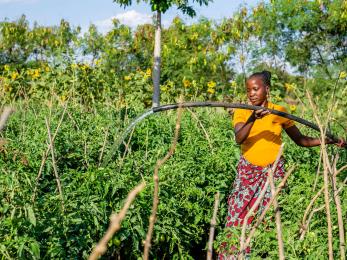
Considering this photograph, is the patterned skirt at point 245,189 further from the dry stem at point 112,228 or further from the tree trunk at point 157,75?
the tree trunk at point 157,75

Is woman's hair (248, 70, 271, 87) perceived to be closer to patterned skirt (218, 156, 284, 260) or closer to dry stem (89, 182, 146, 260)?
patterned skirt (218, 156, 284, 260)

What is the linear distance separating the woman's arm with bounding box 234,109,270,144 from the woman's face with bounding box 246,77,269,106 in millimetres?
132

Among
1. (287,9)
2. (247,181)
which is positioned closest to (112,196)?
(247,181)

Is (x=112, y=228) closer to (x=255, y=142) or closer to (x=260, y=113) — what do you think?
(x=260, y=113)

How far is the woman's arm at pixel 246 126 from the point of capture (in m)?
2.76

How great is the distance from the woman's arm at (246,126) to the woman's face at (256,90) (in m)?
0.13

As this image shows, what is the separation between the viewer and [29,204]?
2.33 metres

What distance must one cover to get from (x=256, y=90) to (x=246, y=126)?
22 cm

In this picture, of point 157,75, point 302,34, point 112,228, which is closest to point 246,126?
point 112,228

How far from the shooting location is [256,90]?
288cm

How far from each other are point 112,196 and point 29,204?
0.54 meters

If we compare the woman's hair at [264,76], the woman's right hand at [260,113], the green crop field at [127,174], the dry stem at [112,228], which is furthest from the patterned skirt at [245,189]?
the dry stem at [112,228]

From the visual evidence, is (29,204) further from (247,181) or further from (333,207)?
(333,207)

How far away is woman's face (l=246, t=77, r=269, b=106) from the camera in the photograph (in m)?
2.88
